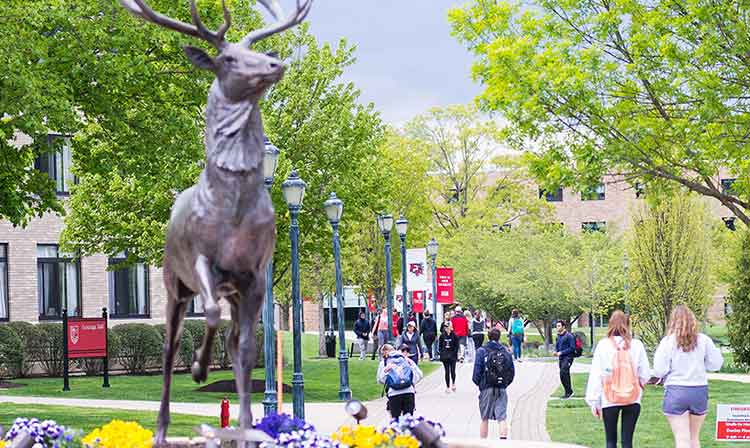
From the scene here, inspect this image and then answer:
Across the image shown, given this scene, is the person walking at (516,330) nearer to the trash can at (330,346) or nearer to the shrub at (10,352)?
the trash can at (330,346)

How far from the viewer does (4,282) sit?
1500 inches

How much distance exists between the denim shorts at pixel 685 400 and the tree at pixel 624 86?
27.7ft

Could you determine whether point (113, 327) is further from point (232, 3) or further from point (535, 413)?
point (535, 413)

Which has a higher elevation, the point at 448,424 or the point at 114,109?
the point at 114,109

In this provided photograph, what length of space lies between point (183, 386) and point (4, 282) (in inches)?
359

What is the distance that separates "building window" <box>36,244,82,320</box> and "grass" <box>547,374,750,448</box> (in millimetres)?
17026

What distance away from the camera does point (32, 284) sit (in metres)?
38.5

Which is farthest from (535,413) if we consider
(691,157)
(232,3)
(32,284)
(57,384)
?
(32,284)

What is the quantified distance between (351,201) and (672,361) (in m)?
19.9

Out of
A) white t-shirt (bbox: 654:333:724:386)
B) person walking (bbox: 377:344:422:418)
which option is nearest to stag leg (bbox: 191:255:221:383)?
white t-shirt (bbox: 654:333:724:386)

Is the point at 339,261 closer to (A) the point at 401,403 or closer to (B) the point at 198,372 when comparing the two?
(A) the point at 401,403

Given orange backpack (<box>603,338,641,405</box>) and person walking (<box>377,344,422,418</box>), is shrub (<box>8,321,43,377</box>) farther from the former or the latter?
orange backpack (<box>603,338,641,405</box>)

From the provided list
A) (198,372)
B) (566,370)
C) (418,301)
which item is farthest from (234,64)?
(418,301)

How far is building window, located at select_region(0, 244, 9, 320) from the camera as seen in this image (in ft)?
124
